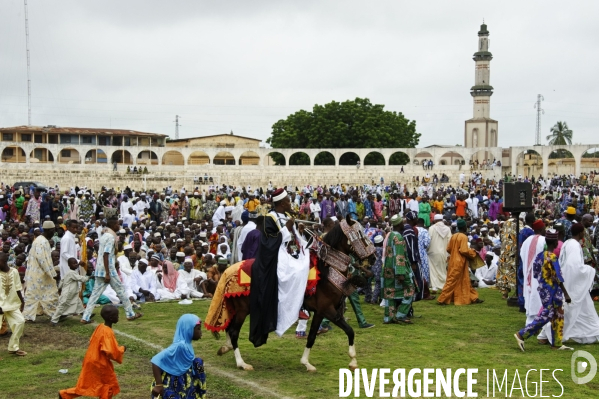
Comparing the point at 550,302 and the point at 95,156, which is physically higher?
the point at 95,156

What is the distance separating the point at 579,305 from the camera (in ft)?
25.8

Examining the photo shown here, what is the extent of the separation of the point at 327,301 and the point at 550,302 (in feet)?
8.47

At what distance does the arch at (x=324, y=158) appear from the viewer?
54531 mm

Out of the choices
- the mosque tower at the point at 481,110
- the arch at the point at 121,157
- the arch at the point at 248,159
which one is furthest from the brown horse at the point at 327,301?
the mosque tower at the point at 481,110

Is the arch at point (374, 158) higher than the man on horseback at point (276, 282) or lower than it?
higher

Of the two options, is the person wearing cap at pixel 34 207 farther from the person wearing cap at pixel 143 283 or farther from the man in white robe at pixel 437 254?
the man in white robe at pixel 437 254

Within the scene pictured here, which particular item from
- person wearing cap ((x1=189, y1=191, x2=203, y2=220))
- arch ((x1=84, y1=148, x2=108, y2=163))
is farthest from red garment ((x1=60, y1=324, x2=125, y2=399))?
arch ((x1=84, y1=148, x2=108, y2=163))

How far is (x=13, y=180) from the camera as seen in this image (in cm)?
4147

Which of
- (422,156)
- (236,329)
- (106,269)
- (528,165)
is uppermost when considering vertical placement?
(422,156)

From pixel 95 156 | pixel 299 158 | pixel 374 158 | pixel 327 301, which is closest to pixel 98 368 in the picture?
pixel 327 301

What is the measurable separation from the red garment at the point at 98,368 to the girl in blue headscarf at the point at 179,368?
2.02 feet

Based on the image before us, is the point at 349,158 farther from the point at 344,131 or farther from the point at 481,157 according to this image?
the point at 481,157

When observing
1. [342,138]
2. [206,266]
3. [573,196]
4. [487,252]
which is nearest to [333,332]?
[206,266]

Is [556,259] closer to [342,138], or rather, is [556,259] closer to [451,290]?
[451,290]
